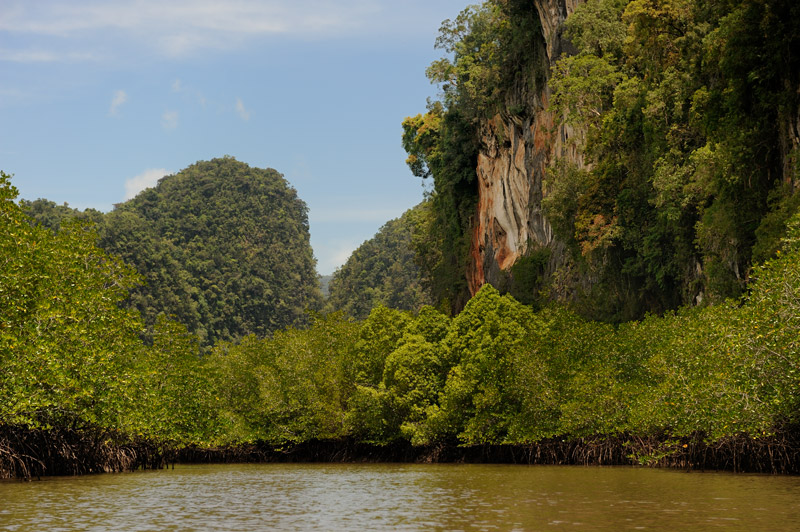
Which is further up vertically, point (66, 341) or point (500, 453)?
point (66, 341)

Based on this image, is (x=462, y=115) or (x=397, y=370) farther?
(x=462, y=115)

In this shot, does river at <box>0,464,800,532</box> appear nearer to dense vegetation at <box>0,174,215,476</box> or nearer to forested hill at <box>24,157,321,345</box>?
dense vegetation at <box>0,174,215,476</box>

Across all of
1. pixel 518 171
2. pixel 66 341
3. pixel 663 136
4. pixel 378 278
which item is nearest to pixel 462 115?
pixel 518 171

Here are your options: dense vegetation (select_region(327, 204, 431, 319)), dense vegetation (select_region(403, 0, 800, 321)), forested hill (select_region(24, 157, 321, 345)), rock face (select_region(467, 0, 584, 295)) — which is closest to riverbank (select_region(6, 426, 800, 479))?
dense vegetation (select_region(403, 0, 800, 321))

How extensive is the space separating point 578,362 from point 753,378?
577 inches

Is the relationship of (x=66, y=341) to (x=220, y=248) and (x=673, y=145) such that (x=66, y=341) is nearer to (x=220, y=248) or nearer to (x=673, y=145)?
(x=673, y=145)

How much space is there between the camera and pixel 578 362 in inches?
1457

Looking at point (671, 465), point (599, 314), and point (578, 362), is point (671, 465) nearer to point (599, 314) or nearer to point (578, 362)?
point (578, 362)

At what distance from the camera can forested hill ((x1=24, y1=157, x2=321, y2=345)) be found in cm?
9719

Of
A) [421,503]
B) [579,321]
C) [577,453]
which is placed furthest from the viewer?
[579,321]

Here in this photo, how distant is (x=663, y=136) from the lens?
1555 inches

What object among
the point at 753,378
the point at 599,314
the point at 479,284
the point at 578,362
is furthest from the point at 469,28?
the point at 753,378

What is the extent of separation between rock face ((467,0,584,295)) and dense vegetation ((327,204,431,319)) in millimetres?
42119

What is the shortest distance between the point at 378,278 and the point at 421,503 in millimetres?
100489
